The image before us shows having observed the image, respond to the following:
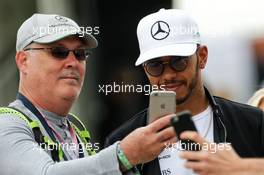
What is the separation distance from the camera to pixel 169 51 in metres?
3.54

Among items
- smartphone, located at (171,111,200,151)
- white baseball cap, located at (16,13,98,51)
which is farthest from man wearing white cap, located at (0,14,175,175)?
smartphone, located at (171,111,200,151)

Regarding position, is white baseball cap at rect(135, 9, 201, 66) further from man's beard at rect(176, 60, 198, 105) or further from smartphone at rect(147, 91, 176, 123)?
smartphone at rect(147, 91, 176, 123)

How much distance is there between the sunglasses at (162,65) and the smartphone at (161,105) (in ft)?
1.92

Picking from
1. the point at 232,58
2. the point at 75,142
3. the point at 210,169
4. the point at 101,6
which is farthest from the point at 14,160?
the point at 101,6

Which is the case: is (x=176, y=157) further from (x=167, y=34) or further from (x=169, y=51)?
(x=167, y=34)

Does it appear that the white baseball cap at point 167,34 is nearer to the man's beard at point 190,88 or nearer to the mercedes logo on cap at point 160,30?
the mercedes logo on cap at point 160,30

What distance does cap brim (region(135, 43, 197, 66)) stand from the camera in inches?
138

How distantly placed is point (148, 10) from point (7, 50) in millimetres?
1624

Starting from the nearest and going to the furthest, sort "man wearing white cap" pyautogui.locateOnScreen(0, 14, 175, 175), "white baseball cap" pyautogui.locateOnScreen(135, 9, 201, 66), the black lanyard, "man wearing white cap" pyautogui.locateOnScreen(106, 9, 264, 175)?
1. "man wearing white cap" pyautogui.locateOnScreen(0, 14, 175, 175)
2. the black lanyard
3. "man wearing white cap" pyautogui.locateOnScreen(106, 9, 264, 175)
4. "white baseball cap" pyautogui.locateOnScreen(135, 9, 201, 66)

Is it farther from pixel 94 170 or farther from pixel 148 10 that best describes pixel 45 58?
pixel 148 10

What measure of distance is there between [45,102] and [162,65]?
63cm

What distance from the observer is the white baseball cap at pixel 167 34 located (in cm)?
359

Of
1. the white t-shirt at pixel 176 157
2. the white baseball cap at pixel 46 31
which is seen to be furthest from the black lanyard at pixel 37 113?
the white t-shirt at pixel 176 157

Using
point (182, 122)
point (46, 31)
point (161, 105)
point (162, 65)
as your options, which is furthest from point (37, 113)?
point (182, 122)
